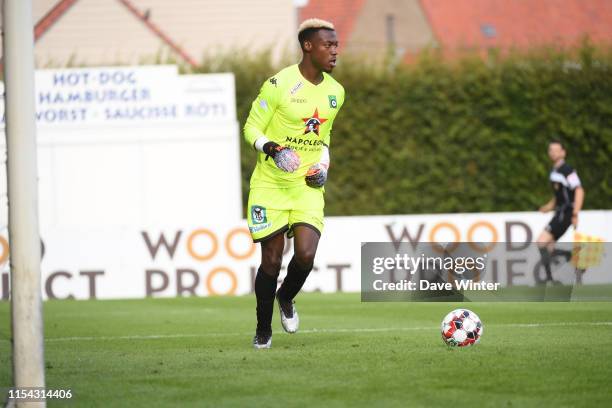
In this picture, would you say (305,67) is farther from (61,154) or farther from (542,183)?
(542,183)

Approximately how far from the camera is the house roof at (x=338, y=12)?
2066 inches

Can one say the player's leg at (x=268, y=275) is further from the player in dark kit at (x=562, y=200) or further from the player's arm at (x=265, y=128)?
the player in dark kit at (x=562, y=200)

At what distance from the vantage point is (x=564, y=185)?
20.3 metres

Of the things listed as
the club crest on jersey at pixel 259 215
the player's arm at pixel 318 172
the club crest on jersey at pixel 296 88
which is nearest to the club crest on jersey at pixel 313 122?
the player's arm at pixel 318 172

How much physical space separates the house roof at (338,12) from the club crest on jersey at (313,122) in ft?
140

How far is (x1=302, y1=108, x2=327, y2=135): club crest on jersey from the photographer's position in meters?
9.72

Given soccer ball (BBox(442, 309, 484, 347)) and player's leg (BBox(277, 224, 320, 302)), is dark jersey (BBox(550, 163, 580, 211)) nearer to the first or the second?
player's leg (BBox(277, 224, 320, 302))

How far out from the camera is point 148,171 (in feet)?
82.3

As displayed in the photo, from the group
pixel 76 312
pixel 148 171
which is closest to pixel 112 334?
pixel 76 312

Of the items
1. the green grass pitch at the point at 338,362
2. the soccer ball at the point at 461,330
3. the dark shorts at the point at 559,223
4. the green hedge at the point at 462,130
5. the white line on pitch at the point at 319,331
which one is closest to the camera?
the green grass pitch at the point at 338,362

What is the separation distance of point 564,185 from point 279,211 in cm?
1147

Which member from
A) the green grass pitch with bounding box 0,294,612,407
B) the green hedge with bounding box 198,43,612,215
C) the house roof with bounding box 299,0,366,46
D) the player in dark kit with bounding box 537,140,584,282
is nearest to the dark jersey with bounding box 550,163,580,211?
the player in dark kit with bounding box 537,140,584,282

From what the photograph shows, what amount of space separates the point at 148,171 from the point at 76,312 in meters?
9.29

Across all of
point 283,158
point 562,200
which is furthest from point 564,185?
point 283,158
